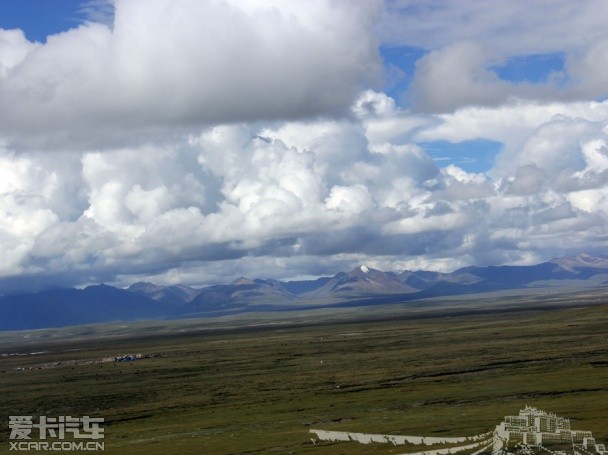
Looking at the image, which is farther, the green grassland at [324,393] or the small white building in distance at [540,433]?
the green grassland at [324,393]

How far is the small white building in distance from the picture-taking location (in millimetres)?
58200

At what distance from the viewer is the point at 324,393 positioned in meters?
103

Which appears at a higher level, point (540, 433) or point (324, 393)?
point (324, 393)

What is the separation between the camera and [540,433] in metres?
61.8

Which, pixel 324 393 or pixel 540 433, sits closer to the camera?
pixel 540 433

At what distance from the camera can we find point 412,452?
59.0 metres

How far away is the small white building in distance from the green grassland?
1.47 m

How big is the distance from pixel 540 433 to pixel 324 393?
4410 centimetres

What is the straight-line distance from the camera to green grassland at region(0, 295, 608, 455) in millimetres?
71188

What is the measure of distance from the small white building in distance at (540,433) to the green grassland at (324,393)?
4.83 feet

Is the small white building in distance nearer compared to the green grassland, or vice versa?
the small white building in distance

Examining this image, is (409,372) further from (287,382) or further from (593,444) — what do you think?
(593,444)

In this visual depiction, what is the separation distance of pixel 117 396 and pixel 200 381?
16.5 metres

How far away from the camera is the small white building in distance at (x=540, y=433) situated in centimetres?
5820
